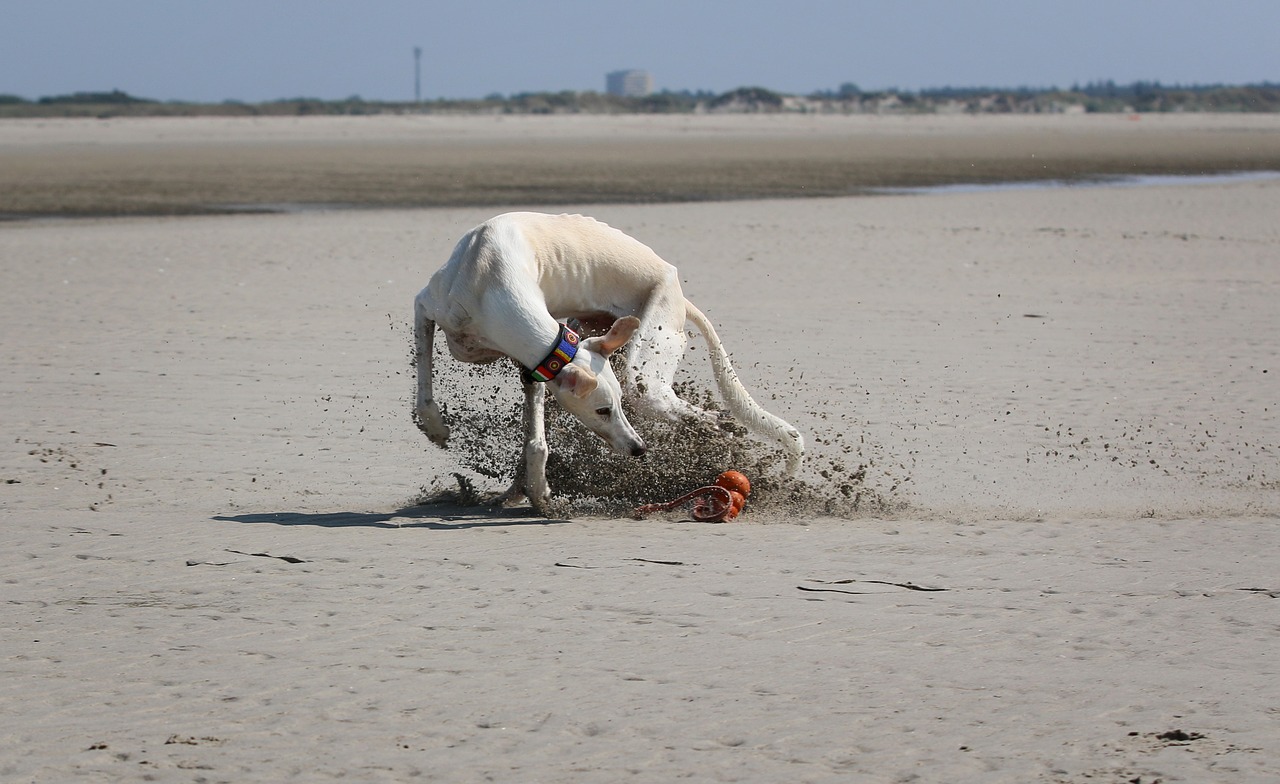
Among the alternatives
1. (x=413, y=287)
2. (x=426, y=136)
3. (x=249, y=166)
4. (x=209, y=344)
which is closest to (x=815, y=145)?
(x=426, y=136)

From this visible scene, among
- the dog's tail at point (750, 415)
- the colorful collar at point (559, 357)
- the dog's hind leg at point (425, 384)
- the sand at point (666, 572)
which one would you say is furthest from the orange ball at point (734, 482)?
the dog's hind leg at point (425, 384)

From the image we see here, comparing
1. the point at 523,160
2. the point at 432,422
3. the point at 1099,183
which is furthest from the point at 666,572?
the point at 523,160

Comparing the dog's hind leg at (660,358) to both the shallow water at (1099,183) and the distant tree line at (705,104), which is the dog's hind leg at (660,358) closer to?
the shallow water at (1099,183)

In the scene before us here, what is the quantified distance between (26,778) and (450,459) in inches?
195

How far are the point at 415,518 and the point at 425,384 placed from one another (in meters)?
0.70

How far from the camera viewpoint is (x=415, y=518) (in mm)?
7457

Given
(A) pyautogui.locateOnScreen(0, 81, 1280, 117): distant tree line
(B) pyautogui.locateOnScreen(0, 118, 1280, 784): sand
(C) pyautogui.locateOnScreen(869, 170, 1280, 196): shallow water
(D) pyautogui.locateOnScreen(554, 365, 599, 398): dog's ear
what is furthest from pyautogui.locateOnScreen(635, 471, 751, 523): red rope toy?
(A) pyautogui.locateOnScreen(0, 81, 1280, 117): distant tree line

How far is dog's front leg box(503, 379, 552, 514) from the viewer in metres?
7.39

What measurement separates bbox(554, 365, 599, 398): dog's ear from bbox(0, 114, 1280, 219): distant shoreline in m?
19.6

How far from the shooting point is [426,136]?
64875 millimetres

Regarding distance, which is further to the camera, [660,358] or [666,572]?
[660,358]

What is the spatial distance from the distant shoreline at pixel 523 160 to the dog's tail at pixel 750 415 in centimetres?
1876

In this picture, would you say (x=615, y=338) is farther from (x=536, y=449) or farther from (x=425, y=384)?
(x=425, y=384)

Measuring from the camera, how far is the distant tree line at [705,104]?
101 m
